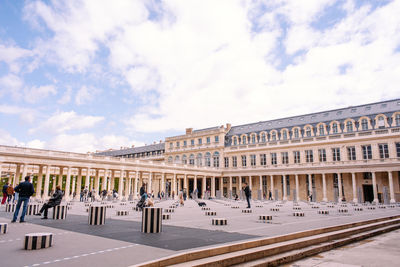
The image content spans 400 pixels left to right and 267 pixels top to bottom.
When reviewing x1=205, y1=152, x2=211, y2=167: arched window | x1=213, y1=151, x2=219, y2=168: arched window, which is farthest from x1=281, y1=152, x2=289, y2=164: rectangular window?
x1=205, y1=152, x2=211, y2=167: arched window

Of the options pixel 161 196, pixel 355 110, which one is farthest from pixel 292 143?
pixel 161 196

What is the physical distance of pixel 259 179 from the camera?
→ 5912 cm

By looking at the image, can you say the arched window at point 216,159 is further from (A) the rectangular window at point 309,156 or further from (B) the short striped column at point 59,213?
(B) the short striped column at point 59,213

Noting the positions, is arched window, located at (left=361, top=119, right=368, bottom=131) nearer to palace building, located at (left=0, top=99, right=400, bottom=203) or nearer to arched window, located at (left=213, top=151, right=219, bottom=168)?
palace building, located at (left=0, top=99, right=400, bottom=203)

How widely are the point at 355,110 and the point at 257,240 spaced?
5103 centimetres

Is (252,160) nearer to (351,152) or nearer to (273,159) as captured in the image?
(273,159)

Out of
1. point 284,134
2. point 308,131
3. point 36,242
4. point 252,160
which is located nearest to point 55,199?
point 36,242

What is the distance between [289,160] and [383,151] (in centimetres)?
1543

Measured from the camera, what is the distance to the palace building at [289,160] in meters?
43.1

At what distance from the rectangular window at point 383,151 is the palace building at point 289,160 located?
0.13 meters

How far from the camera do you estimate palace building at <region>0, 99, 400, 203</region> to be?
141ft

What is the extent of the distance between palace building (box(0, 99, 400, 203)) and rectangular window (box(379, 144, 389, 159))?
0.13 metres

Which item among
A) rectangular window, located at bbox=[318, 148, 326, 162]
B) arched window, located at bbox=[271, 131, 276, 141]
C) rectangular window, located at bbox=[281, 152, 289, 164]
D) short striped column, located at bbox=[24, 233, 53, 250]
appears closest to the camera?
short striped column, located at bbox=[24, 233, 53, 250]

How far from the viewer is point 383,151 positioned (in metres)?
43.9
